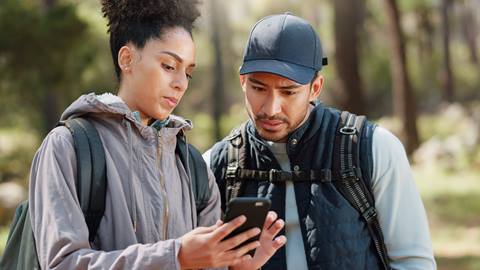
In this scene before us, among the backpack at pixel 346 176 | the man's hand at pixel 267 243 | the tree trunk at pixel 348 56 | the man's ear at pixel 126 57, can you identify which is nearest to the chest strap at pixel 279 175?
the backpack at pixel 346 176

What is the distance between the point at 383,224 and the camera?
3125 millimetres

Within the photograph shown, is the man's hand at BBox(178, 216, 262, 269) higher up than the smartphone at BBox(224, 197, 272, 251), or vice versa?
the smartphone at BBox(224, 197, 272, 251)

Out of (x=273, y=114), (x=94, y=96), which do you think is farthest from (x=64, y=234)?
(x=273, y=114)

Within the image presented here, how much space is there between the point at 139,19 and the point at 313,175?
0.97m

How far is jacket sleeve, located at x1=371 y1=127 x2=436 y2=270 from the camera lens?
122 inches

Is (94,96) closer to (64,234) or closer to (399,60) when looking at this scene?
(64,234)

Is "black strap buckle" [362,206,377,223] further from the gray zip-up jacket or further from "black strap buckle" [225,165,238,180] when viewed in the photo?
the gray zip-up jacket

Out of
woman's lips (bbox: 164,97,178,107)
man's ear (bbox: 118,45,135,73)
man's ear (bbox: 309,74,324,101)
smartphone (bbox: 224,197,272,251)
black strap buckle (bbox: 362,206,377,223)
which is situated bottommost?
black strap buckle (bbox: 362,206,377,223)

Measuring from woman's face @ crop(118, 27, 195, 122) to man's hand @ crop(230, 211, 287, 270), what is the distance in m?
0.48

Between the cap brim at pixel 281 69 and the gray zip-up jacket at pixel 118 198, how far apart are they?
541 millimetres

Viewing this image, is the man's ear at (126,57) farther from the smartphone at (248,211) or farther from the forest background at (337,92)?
the smartphone at (248,211)

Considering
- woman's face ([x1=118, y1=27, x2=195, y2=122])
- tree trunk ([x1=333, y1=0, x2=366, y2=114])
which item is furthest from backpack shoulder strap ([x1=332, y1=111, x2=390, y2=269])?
tree trunk ([x1=333, y1=0, x2=366, y2=114])

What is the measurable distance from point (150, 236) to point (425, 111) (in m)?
35.5

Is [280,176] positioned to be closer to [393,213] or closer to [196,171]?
[393,213]
